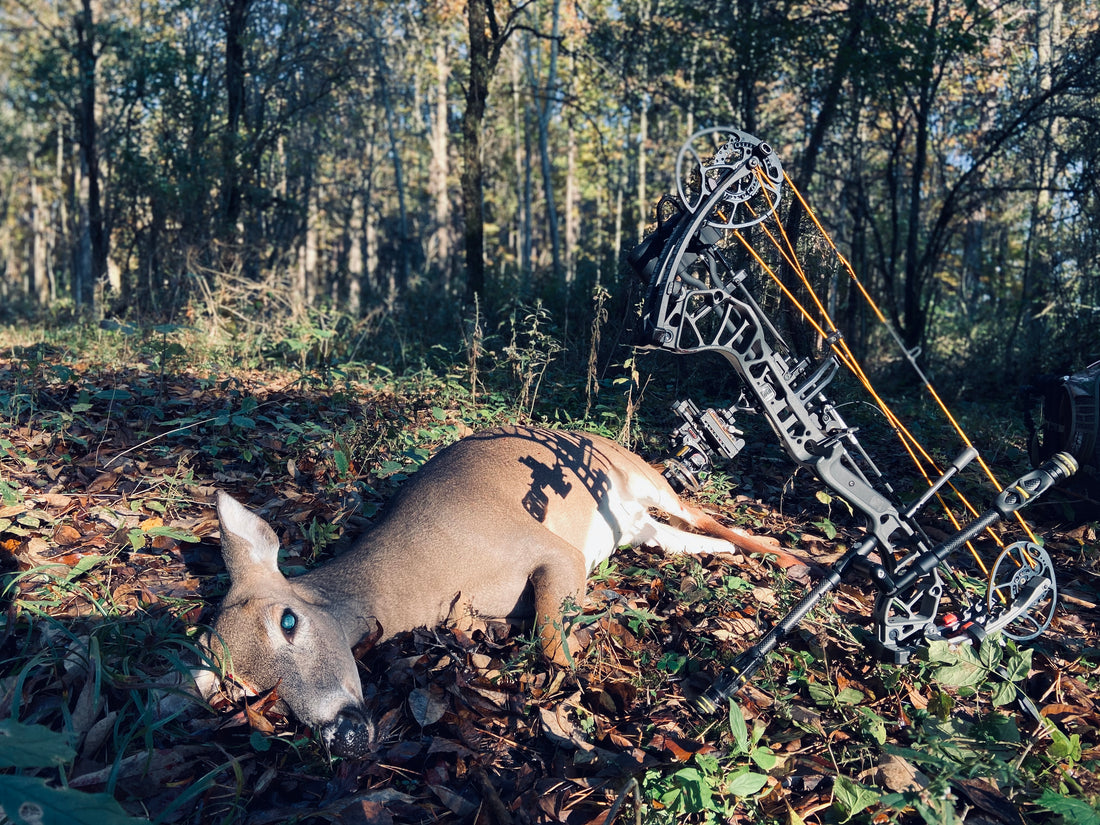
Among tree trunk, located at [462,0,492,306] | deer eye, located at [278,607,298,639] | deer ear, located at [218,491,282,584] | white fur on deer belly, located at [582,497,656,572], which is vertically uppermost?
tree trunk, located at [462,0,492,306]

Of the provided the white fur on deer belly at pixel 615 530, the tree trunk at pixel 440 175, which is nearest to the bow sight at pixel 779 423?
the white fur on deer belly at pixel 615 530

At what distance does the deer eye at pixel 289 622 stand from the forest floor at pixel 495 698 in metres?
0.28

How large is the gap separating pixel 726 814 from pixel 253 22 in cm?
1572

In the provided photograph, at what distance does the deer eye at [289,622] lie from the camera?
9.91ft

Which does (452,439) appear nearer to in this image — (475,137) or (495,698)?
(495,698)

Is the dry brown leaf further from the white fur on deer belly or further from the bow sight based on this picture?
the bow sight

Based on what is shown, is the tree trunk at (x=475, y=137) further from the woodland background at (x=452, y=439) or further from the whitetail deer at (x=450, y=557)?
the whitetail deer at (x=450, y=557)

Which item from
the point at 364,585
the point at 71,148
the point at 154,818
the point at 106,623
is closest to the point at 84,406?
the point at 106,623

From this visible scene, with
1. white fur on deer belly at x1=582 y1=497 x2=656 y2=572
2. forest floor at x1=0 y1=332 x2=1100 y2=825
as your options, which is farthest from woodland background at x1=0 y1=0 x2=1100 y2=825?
white fur on deer belly at x1=582 y1=497 x2=656 y2=572

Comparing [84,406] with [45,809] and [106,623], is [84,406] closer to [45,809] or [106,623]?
[106,623]

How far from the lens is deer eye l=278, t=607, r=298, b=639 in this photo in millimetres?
3020

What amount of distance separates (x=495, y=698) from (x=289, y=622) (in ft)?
2.81

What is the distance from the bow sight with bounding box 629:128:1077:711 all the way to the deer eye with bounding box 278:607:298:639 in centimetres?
158

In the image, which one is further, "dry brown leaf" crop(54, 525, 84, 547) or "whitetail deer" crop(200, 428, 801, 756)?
"dry brown leaf" crop(54, 525, 84, 547)
